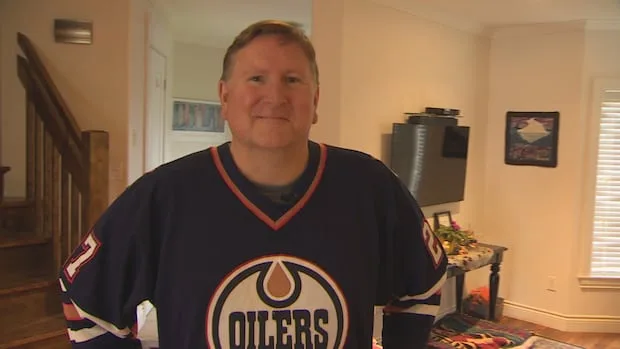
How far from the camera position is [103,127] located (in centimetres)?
360

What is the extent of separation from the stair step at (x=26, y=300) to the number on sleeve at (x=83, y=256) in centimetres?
209

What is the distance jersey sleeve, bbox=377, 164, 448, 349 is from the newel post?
2.23m

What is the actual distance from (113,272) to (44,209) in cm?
251

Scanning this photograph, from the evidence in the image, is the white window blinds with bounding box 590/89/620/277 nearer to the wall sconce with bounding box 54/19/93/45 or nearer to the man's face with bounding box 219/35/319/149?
the wall sconce with bounding box 54/19/93/45

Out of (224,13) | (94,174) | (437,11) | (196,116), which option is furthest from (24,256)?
(196,116)

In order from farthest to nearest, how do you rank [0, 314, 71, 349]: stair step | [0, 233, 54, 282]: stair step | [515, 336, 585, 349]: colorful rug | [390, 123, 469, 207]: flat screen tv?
[515, 336, 585, 349]: colorful rug
[390, 123, 469, 207]: flat screen tv
[0, 233, 54, 282]: stair step
[0, 314, 71, 349]: stair step

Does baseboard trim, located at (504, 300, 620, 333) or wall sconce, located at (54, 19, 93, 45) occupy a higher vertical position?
wall sconce, located at (54, 19, 93, 45)

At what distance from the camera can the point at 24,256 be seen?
3.20m

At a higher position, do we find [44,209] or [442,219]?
[44,209]

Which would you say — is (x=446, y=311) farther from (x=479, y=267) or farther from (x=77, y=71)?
(x=77, y=71)

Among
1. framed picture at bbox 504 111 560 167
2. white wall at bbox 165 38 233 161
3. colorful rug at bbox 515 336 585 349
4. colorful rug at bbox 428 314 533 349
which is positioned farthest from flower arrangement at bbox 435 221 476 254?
white wall at bbox 165 38 233 161

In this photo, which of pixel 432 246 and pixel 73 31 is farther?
pixel 73 31

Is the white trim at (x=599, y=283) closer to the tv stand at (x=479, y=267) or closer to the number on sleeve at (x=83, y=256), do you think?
the tv stand at (x=479, y=267)

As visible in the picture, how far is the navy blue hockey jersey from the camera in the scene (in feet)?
3.43
